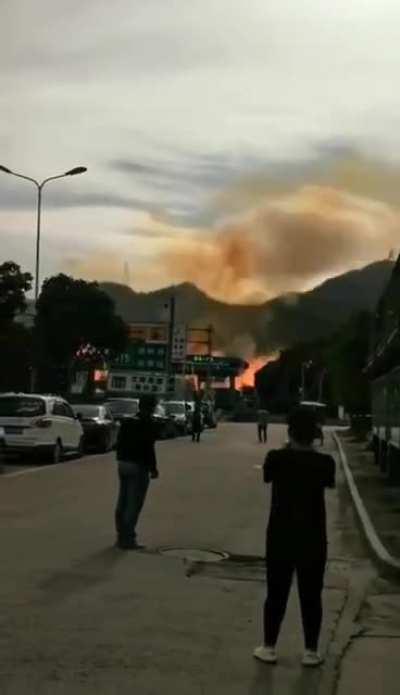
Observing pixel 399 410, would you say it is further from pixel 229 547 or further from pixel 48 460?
pixel 48 460

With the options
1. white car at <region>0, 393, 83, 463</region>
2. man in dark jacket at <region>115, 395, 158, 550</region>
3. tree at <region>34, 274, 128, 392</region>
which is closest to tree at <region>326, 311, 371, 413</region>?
tree at <region>34, 274, 128, 392</region>

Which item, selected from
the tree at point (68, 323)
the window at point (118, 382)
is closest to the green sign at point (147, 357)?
the window at point (118, 382)

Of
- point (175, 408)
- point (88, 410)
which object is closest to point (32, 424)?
point (88, 410)

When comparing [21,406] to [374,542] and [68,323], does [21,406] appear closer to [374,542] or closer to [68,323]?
[374,542]

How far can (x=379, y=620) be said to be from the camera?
28.5ft

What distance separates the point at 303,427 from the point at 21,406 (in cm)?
1890

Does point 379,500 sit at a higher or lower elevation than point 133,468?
lower

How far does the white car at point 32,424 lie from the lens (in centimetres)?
2473

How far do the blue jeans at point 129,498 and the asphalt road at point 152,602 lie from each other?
0.32 metres

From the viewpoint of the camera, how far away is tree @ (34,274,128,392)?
172ft

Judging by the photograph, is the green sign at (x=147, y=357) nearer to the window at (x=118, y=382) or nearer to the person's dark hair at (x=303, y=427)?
the window at (x=118, y=382)

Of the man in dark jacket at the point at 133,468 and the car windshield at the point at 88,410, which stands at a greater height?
the car windshield at the point at 88,410

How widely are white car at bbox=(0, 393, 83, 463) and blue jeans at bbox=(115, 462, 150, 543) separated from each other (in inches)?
513

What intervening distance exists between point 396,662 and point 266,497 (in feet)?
39.1
